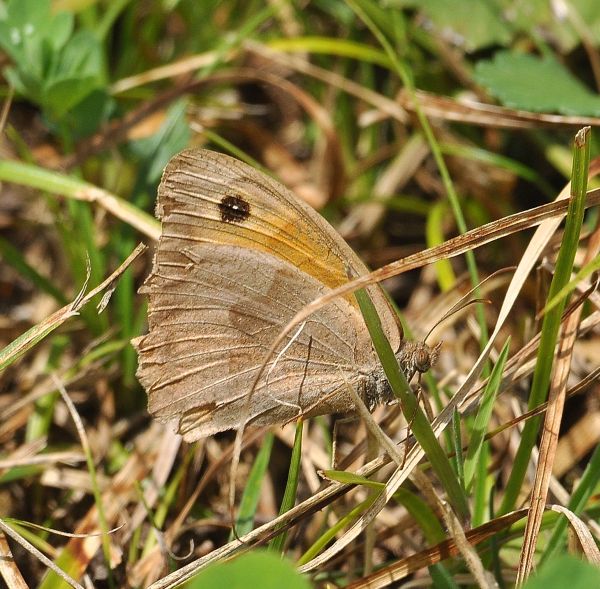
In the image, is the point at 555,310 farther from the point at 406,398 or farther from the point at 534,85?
the point at 534,85

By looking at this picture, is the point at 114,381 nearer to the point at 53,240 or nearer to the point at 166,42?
the point at 53,240

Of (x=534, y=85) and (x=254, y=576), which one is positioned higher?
(x=534, y=85)

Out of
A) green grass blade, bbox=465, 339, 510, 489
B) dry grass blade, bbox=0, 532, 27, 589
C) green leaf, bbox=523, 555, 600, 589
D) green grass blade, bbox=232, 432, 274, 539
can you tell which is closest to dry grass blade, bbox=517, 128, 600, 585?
green grass blade, bbox=465, 339, 510, 489

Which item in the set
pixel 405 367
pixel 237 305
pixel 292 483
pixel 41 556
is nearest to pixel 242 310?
pixel 237 305

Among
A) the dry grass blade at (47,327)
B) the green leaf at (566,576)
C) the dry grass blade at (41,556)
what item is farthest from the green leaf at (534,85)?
the dry grass blade at (41,556)

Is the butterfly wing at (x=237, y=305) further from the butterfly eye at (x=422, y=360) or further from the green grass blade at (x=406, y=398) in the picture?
the green grass blade at (x=406, y=398)

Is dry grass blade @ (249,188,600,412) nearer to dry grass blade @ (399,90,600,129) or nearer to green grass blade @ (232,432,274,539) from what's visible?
green grass blade @ (232,432,274,539)

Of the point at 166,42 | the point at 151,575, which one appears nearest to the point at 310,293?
the point at 151,575
